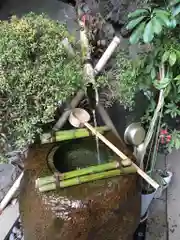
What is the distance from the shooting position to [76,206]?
4.93 feet

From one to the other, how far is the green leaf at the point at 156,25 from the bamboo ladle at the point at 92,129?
1.77 ft

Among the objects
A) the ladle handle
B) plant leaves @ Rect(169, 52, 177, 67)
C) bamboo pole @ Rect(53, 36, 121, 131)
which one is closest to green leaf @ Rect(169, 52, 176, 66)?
plant leaves @ Rect(169, 52, 177, 67)

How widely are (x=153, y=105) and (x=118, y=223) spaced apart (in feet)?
2.31

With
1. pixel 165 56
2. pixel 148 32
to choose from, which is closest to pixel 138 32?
pixel 148 32

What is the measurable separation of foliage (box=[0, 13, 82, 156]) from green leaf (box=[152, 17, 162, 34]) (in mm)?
400

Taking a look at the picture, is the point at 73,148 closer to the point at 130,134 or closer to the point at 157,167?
the point at 130,134

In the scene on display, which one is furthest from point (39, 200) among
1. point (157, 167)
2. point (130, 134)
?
point (157, 167)

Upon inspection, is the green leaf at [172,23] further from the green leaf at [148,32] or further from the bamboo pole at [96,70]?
the bamboo pole at [96,70]

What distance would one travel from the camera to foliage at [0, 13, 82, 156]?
1.56 m

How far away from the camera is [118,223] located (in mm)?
1597

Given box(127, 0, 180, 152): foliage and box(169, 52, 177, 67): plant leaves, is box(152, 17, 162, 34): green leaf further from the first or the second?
box(169, 52, 177, 67): plant leaves

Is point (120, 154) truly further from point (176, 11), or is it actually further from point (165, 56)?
point (176, 11)

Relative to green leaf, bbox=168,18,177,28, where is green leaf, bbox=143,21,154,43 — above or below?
below

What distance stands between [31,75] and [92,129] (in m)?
0.37
